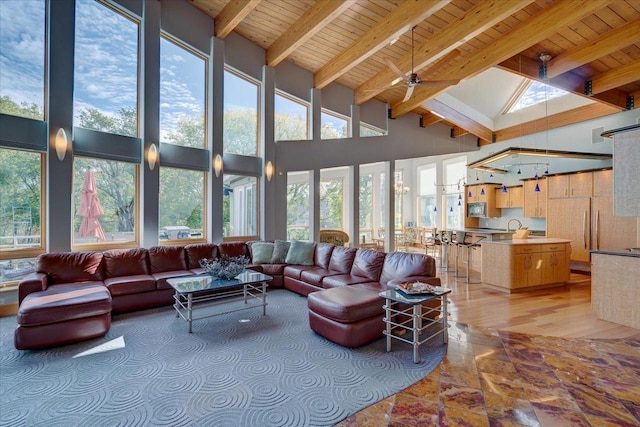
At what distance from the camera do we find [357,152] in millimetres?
7707

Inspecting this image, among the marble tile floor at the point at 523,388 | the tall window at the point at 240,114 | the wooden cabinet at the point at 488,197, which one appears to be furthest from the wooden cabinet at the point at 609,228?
the tall window at the point at 240,114

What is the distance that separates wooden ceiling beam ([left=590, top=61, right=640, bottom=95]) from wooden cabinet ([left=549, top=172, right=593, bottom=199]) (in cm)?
176

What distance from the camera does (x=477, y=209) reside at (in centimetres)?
942

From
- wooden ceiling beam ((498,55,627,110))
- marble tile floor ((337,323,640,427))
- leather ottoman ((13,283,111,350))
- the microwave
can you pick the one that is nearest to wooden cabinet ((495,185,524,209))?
the microwave

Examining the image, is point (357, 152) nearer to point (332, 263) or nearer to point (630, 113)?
point (332, 263)

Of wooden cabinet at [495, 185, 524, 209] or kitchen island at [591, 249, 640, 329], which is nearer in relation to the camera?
kitchen island at [591, 249, 640, 329]

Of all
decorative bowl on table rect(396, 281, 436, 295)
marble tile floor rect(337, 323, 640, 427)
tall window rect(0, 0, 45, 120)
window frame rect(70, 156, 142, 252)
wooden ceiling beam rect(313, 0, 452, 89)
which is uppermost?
wooden ceiling beam rect(313, 0, 452, 89)

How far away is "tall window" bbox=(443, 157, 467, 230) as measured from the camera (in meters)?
11.0

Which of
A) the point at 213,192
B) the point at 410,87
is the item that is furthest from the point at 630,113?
the point at 213,192

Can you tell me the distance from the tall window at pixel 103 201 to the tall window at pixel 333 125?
4226mm

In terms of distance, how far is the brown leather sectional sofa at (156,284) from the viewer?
3.05 metres

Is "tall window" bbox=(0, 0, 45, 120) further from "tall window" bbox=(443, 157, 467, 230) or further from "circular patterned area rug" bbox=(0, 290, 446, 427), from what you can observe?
"tall window" bbox=(443, 157, 467, 230)

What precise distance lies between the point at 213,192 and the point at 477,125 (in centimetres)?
760

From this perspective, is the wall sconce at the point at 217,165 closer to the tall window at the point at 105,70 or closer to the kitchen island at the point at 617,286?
the tall window at the point at 105,70
